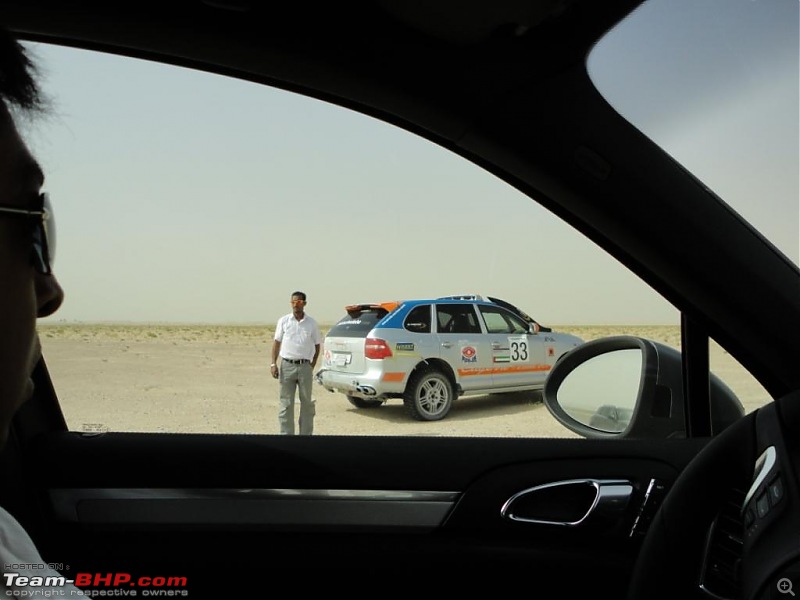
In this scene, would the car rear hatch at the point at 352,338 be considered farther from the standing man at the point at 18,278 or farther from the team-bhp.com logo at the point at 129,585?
the standing man at the point at 18,278

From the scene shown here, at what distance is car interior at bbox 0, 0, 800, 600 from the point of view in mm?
1884

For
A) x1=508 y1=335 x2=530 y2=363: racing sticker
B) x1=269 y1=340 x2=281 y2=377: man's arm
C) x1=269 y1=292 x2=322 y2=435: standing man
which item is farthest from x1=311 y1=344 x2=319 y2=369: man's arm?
x1=508 y1=335 x2=530 y2=363: racing sticker

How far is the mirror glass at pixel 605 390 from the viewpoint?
2574 mm

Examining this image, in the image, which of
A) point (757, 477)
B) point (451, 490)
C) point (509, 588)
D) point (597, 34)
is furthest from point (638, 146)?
point (509, 588)

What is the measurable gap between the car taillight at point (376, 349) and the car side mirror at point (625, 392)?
242cm

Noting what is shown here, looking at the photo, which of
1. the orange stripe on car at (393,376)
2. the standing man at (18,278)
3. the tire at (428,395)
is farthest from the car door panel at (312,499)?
the orange stripe on car at (393,376)

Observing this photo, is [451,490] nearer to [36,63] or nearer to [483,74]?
[483,74]

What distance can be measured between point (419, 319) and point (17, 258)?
4.12m

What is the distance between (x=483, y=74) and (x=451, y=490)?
1312mm

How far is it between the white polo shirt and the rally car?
0.13m

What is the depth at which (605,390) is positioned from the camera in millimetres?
2678

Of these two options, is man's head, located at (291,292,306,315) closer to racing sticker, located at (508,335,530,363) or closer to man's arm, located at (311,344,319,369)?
man's arm, located at (311,344,319,369)

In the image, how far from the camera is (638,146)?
1.96 metres

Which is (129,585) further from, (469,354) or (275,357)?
(275,357)
